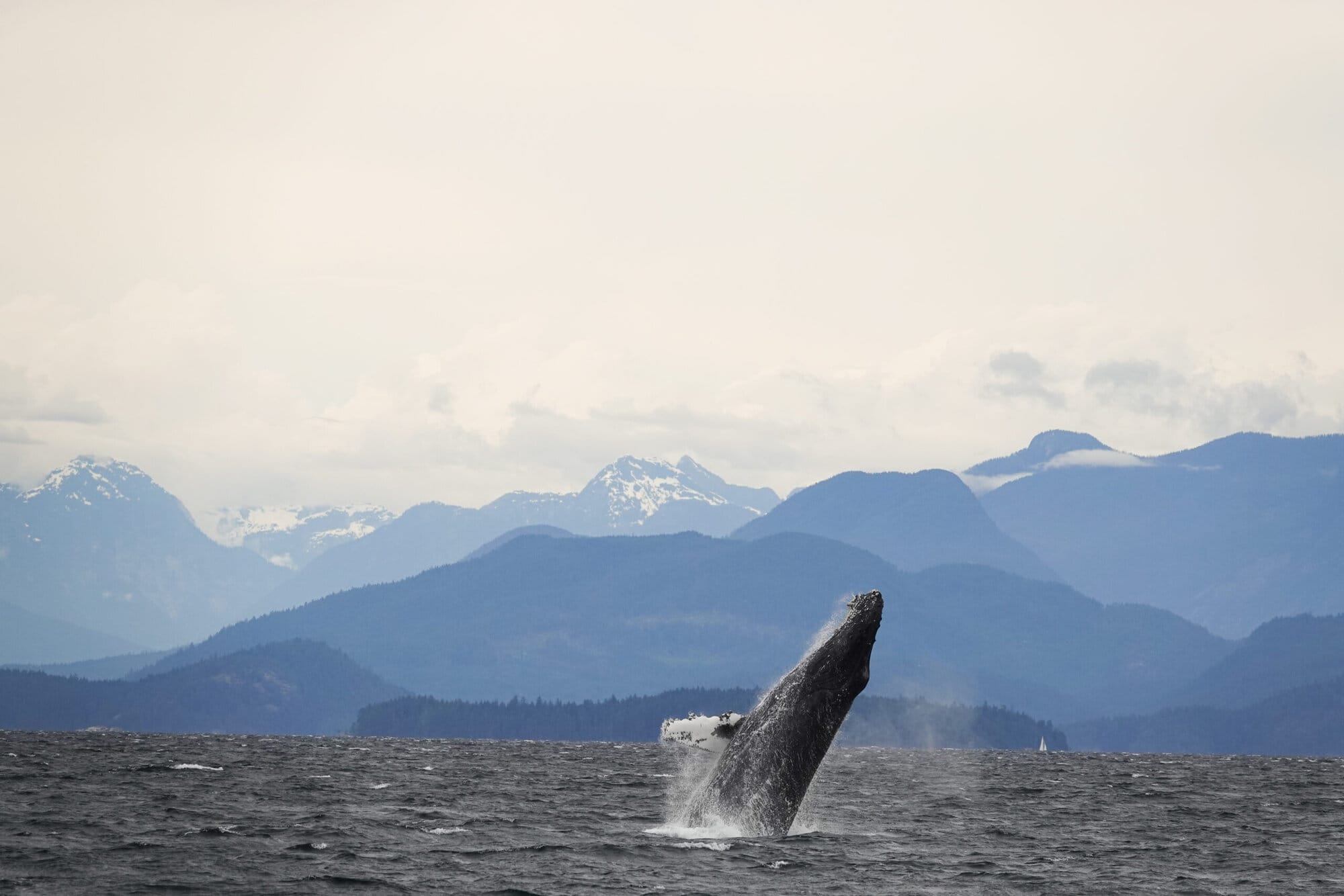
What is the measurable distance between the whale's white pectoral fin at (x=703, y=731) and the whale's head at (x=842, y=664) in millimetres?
1625

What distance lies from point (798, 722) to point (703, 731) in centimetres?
186

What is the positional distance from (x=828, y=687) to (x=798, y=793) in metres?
2.79

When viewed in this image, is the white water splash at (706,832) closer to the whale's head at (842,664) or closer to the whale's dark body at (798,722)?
the whale's dark body at (798,722)

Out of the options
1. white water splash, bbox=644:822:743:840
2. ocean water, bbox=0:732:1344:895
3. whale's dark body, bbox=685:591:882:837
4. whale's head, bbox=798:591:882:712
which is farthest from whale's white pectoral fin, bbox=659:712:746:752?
white water splash, bbox=644:822:743:840

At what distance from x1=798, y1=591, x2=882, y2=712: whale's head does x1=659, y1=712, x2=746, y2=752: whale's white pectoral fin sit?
5.33 feet

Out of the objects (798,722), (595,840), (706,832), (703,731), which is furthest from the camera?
(595,840)

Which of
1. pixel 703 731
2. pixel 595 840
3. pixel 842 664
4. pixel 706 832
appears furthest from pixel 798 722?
pixel 595 840

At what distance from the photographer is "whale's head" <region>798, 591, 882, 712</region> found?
2906 cm

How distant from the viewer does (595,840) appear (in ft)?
118

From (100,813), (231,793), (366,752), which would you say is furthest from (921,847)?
(366,752)

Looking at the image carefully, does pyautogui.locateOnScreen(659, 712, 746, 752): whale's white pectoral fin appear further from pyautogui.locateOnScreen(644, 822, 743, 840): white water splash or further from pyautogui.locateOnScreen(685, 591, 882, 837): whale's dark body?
pyautogui.locateOnScreen(644, 822, 743, 840): white water splash

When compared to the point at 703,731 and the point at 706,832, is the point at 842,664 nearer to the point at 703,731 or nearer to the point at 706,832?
the point at 703,731

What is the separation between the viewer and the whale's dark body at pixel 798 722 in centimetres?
2906

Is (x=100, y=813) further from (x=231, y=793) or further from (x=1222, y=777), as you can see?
(x=1222, y=777)
